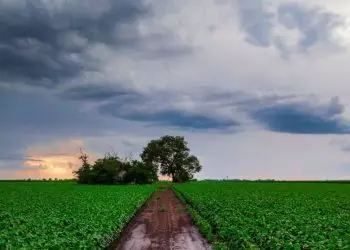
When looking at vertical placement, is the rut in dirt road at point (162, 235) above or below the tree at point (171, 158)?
below

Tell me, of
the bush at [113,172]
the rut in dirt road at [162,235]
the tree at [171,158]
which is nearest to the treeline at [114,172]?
the bush at [113,172]

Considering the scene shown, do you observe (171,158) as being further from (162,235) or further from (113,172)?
(162,235)

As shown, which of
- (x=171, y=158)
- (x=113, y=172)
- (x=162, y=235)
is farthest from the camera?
(x=171, y=158)

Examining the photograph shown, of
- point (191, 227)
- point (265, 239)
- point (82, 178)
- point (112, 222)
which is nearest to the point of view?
point (265, 239)

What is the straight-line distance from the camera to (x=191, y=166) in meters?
146

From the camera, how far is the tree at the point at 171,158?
479 feet

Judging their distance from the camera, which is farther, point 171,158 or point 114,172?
point 171,158

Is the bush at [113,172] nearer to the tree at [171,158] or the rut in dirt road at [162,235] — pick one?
the tree at [171,158]

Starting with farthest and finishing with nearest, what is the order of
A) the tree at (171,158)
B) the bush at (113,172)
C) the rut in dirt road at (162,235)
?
the tree at (171,158), the bush at (113,172), the rut in dirt road at (162,235)

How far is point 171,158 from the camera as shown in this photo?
485 ft

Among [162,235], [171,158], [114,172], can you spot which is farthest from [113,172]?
[162,235]

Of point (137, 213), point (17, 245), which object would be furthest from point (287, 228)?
point (137, 213)

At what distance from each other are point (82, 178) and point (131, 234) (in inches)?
3485

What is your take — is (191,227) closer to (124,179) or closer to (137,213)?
(137,213)
